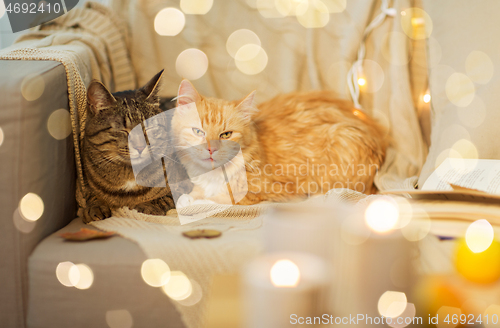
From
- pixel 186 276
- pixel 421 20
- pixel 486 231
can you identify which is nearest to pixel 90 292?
pixel 186 276

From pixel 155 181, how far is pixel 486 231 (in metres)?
0.86

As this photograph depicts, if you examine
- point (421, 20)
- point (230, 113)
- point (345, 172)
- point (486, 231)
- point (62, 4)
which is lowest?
point (345, 172)

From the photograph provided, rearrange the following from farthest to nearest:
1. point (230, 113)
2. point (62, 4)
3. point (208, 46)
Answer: point (208, 46)
point (62, 4)
point (230, 113)

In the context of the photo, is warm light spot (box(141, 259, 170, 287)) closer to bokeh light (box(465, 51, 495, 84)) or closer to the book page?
the book page

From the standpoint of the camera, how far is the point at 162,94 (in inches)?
56.9

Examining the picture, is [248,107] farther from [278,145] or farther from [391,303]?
[391,303]

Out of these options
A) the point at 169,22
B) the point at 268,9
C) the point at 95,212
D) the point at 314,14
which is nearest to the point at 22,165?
the point at 95,212

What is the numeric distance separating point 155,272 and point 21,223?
353 mm

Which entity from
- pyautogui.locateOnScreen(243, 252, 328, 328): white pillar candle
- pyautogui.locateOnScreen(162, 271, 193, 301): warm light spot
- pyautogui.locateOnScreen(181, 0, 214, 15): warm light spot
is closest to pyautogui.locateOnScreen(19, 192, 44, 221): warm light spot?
pyautogui.locateOnScreen(162, 271, 193, 301): warm light spot

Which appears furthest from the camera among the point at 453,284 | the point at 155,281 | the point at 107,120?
the point at 107,120

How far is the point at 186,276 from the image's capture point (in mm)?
742

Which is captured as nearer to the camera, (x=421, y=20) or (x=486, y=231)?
(x=486, y=231)

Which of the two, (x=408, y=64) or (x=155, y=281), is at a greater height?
(x=408, y=64)

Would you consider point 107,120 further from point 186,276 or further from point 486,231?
point 486,231
